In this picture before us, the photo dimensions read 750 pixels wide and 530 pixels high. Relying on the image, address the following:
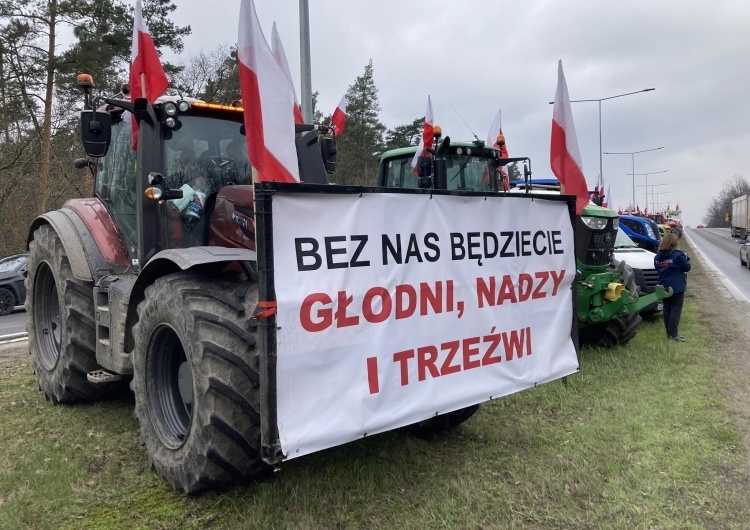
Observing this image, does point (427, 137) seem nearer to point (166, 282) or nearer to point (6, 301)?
point (166, 282)

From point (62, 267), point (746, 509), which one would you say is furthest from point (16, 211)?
point (746, 509)

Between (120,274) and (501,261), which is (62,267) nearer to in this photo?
(120,274)

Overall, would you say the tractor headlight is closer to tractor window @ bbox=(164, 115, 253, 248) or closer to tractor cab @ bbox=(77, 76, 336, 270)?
tractor cab @ bbox=(77, 76, 336, 270)

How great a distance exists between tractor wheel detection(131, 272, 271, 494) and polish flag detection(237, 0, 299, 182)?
2.50ft

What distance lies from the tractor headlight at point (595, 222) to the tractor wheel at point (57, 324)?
5740 mm

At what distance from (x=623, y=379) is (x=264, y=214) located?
4920 mm

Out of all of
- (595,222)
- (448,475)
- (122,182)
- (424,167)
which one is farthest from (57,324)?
(595,222)

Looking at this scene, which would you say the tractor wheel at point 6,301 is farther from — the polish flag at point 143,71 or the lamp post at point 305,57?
the polish flag at point 143,71

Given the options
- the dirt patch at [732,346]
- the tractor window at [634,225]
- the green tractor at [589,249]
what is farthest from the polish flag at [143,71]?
the tractor window at [634,225]

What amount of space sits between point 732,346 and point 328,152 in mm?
6272

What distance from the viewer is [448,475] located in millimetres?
3900

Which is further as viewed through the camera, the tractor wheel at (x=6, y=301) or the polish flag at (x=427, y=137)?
the tractor wheel at (x=6, y=301)

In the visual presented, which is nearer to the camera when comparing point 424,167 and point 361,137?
point 424,167

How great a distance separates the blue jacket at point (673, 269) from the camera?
339 inches
